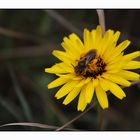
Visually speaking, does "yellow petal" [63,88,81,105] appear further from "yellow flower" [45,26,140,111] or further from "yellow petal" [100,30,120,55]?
"yellow petal" [100,30,120,55]

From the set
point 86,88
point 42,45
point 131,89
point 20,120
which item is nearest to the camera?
point 86,88

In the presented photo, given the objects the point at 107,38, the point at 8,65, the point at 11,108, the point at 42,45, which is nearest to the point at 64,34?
the point at 42,45

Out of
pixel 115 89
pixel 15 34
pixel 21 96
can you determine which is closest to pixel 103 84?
pixel 115 89

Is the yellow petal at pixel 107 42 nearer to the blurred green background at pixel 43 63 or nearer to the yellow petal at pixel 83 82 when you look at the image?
the yellow petal at pixel 83 82

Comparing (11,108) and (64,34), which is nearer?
(11,108)

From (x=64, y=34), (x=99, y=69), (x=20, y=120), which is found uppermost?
(x=64, y=34)

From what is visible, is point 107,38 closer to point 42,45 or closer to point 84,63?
point 84,63

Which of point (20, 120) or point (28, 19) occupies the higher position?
point (28, 19)

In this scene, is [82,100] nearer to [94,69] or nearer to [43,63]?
[94,69]

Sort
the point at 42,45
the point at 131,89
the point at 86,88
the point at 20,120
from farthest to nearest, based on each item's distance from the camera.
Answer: the point at 42,45
the point at 131,89
the point at 20,120
the point at 86,88
